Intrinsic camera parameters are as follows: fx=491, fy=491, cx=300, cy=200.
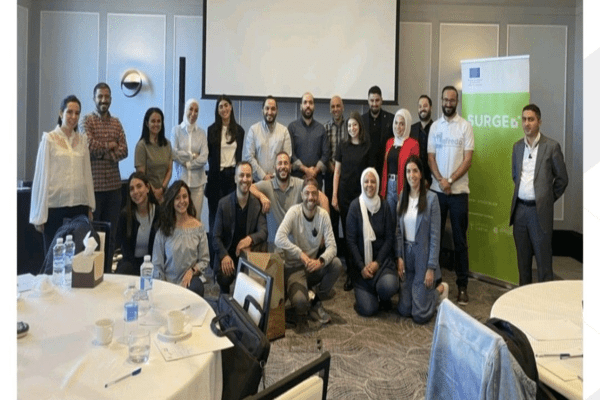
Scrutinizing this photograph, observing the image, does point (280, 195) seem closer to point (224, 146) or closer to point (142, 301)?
point (224, 146)

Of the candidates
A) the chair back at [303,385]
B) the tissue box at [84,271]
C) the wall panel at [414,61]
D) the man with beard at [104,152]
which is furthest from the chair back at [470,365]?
the wall panel at [414,61]

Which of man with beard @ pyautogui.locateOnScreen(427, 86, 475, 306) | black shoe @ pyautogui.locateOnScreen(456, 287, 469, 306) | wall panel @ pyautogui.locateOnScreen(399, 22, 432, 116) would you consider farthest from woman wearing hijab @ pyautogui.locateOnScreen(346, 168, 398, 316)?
wall panel @ pyautogui.locateOnScreen(399, 22, 432, 116)

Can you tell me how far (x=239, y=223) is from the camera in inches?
147

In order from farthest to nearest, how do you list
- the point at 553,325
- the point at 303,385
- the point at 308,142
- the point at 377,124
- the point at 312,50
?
1. the point at 312,50
2. the point at 377,124
3. the point at 308,142
4. the point at 553,325
5. the point at 303,385

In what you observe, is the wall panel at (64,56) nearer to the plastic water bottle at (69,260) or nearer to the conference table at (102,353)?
the plastic water bottle at (69,260)

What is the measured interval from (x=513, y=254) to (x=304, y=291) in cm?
221

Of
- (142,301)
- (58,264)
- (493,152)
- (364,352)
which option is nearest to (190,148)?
(58,264)

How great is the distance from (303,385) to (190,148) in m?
3.61

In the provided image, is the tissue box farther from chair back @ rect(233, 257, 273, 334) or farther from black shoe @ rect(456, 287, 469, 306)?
black shoe @ rect(456, 287, 469, 306)

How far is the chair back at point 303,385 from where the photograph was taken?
1080 mm

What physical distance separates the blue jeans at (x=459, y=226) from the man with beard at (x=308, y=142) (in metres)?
1.16

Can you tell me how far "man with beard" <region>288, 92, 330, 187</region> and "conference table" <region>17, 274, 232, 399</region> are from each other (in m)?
2.74

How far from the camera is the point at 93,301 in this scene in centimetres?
205
